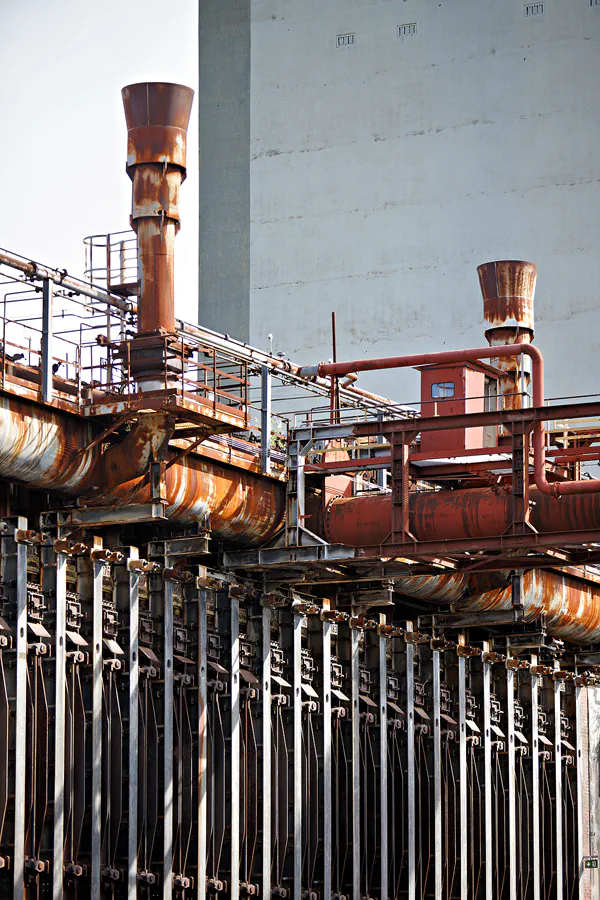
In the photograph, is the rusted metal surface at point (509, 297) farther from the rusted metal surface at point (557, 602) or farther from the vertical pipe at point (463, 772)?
the vertical pipe at point (463, 772)

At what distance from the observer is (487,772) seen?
38.5 meters

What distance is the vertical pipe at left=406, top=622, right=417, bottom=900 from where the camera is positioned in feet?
114

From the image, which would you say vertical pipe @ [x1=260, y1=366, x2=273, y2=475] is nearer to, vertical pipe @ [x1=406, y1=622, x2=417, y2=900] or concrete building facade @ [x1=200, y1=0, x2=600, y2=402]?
vertical pipe @ [x1=406, y1=622, x2=417, y2=900]

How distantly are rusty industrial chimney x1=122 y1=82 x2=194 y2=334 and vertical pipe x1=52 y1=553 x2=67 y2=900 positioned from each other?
A: 13.5ft

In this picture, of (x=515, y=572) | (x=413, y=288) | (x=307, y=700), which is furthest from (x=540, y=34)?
(x=307, y=700)

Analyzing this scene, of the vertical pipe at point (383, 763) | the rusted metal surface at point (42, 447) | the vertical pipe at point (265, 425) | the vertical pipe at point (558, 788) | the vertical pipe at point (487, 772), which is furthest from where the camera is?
the vertical pipe at point (558, 788)

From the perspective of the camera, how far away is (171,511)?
1046 inches

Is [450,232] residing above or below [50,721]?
above

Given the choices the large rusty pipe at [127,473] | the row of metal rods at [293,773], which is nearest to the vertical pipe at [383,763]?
the row of metal rods at [293,773]

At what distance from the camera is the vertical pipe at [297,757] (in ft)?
100

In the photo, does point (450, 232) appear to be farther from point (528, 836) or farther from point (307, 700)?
point (307, 700)

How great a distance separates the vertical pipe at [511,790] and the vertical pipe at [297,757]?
9.59m

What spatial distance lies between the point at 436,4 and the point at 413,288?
882 cm

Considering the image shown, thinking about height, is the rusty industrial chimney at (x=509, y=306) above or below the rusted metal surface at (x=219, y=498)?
above
